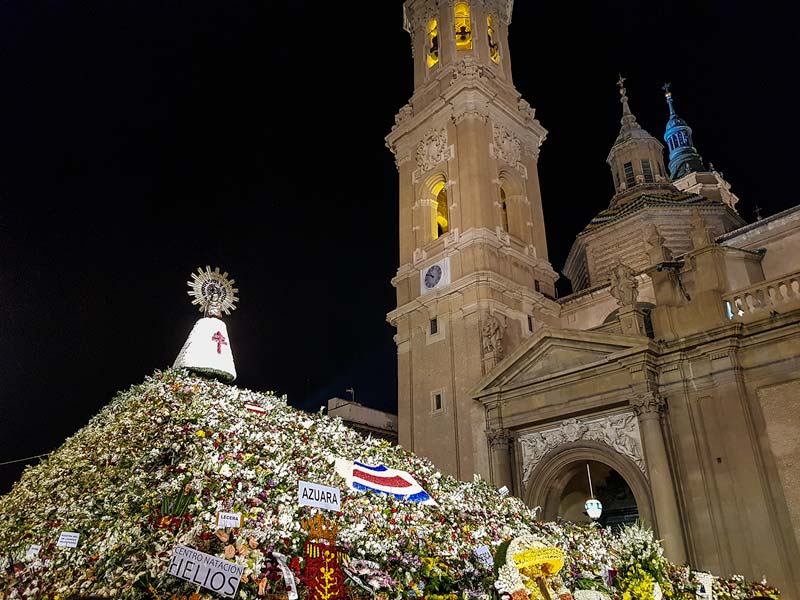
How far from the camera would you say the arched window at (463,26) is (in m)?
29.0

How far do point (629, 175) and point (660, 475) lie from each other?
23864 millimetres

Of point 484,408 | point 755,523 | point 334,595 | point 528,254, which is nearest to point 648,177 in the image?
point 528,254

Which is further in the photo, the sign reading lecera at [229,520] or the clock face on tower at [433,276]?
the clock face on tower at [433,276]

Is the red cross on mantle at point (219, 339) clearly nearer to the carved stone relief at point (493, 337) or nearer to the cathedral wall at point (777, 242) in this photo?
the carved stone relief at point (493, 337)

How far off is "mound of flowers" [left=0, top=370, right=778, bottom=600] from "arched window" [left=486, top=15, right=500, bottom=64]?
24625 millimetres

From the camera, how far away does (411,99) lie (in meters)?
29.2

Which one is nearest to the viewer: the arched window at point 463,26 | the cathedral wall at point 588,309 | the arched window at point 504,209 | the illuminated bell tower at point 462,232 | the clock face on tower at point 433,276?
the illuminated bell tower at point 462,232

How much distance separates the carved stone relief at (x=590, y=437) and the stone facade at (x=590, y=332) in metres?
0.05

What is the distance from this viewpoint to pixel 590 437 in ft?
53.9

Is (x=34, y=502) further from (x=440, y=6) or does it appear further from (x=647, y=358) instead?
(x=440, y=6)

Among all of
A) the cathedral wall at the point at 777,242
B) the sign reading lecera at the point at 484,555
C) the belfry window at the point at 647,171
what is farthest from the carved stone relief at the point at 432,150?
the sign reading lecera at the point at 484,555

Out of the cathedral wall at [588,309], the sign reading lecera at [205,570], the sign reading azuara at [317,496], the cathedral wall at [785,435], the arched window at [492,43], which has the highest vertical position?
the arched window at [492,43]

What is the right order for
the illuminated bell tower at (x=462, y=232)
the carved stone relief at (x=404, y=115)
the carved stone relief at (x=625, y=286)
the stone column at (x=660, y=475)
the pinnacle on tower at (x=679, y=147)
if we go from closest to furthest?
1. the stone column at (x=660, y=475)
2. the carved stone relief at (x=625, y=286)
3. the illuminated bell tower at (x=462, y=232)
4. the carved stone relief at (x=404, y=115)
5. the pinnacle on tower at (x=679, y=147)

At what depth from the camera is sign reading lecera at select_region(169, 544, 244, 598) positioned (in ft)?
20.8
